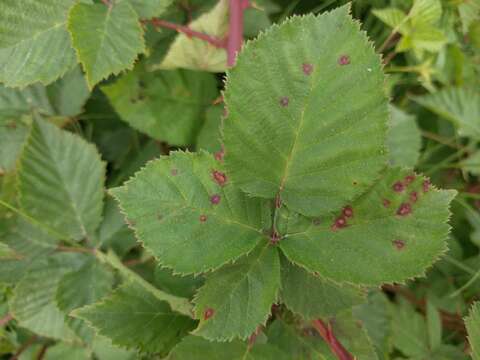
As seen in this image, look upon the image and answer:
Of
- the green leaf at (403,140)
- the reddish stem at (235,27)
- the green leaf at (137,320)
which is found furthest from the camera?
the green leaf at (403,140)

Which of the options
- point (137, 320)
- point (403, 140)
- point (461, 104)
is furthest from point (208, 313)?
point (461, 104)

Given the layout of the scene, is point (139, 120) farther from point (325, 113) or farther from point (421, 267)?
point (421, 267)

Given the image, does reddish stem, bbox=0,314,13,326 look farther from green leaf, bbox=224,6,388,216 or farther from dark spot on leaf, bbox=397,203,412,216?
dark spot on leaf, bbox=397,203,412,216

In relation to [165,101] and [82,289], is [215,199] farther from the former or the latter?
[165,101]

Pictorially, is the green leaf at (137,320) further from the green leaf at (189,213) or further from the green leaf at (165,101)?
the green leaf at (165,101)

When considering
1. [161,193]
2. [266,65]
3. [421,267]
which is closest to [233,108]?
[266,65]

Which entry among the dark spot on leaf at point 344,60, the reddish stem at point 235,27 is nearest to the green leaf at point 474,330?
the dark spot on leaf at point 344,60

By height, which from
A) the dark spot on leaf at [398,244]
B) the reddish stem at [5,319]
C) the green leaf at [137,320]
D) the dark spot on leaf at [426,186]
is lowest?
the reddish stem at [5,319]

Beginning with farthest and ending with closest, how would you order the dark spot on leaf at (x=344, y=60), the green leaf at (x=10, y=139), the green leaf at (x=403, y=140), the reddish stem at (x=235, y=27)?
the green leaf at (x=403, y=140) < the green leaf at (x=10, y=139) < the reddish stem at (x=235, y=27) < the dark spot on leaf at (x=344, y=60)
